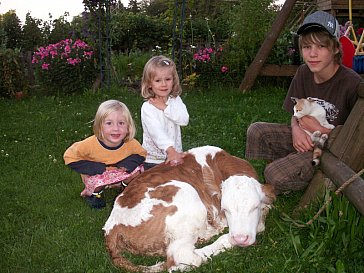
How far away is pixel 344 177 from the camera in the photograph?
3.30 metres

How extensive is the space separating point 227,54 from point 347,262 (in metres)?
8.29

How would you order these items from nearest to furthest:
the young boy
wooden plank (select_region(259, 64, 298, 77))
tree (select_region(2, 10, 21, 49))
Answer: the young boy, wooden plank (select_region(259, 64, 298, 77)), tree (select_region(2, 10, 21, 49))

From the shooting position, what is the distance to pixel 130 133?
4.84 meters

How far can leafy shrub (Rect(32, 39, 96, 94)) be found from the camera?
427 inches

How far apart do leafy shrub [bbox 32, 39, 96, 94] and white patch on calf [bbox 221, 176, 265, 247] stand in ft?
25.4

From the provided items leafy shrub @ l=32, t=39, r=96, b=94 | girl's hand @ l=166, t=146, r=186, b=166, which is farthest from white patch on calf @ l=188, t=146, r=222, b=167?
leafy shrub @ l=32, t=39, r=96, b=94

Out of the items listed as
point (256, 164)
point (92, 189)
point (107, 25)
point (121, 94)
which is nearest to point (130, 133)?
point (92, 189)

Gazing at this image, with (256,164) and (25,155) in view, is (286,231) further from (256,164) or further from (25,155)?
(25,155)

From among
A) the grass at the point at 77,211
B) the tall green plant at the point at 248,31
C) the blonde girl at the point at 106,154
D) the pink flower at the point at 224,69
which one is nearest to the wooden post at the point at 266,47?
the pink flower at the point at 224,69

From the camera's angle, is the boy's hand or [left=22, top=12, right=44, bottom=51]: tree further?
[left=22, top=12, right=44, bottom=51]: tree

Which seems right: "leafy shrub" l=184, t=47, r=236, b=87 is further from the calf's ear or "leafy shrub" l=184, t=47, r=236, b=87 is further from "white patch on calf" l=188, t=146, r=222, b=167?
the calf's ear

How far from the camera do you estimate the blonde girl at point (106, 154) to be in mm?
4719

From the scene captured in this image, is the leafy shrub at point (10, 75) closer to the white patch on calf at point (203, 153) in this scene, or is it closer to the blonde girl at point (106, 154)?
the blonde girl at point (106, 154)

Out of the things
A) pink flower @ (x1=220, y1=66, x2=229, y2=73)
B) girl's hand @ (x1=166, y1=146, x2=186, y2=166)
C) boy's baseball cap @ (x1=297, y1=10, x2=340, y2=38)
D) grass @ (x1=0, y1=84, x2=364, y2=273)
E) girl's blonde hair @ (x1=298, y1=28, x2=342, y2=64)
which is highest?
boy's baseball cap @ (x1=297, y1=10, x2=340, y2=38)
